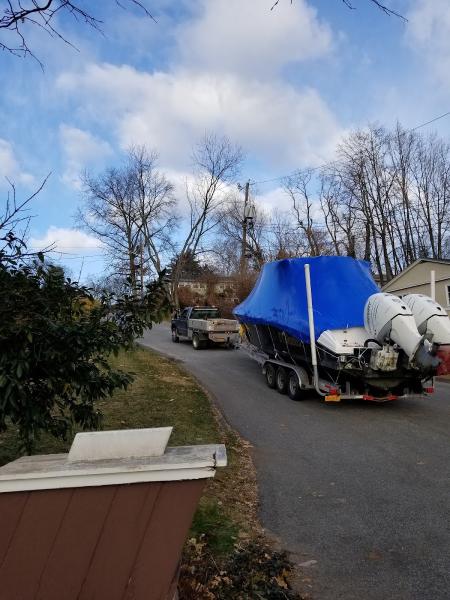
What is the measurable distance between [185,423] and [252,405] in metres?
2.94

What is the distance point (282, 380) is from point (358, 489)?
6.87 m

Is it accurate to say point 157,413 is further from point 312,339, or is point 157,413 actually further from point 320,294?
point 320,294

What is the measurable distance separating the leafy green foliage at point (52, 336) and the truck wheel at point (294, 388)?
26.5 ft

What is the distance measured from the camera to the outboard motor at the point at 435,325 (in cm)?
958

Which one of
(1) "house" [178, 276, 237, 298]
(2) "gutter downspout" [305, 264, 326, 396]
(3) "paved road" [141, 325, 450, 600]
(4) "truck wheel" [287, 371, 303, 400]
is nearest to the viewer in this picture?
(3) "paved road" [141, 325, 450, 600]

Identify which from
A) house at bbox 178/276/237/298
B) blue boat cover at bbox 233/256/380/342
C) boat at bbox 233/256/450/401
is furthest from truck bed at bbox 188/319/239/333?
house at bbox 178/276/237/298

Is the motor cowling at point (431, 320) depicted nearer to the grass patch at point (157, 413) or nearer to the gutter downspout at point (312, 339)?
the gutter downspout at point (312, 339)

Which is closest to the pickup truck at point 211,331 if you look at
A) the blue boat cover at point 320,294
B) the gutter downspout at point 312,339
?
the blue boat cover at point 320,294

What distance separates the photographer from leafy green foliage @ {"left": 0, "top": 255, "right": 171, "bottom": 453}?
3.32m

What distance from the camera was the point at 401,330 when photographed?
9.62 meters

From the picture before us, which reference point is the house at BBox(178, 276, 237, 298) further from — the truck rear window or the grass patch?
the grass patch

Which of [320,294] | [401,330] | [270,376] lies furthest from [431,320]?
[270,376]

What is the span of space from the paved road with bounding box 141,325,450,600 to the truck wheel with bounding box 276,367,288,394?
2.75ft

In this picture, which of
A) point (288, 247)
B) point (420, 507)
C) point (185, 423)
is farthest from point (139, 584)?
point (288, 247)
